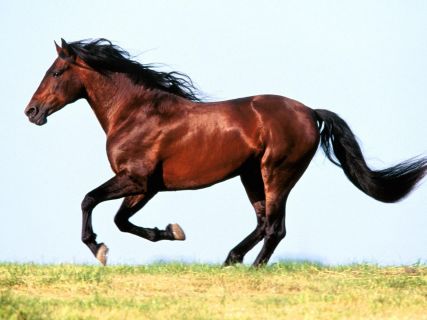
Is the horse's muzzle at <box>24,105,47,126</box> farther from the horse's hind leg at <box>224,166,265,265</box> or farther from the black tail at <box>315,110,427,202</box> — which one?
the black tail at <box>315,110,427,202</box>

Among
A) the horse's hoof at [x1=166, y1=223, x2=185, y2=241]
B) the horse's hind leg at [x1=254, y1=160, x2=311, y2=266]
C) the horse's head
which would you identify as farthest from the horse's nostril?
the horse's hind leg at [x1=254, y1=160, x2=311, y2=266]

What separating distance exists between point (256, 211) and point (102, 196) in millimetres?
1841

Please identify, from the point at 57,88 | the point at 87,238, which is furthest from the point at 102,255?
the point at 57,88

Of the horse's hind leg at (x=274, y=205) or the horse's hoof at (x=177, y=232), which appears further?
the horse's hoof at (x=177, y=232)

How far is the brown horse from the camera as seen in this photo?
432 inches

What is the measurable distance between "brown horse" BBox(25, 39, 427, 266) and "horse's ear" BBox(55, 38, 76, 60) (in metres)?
0.01

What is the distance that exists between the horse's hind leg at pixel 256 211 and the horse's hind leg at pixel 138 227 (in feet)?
2.12

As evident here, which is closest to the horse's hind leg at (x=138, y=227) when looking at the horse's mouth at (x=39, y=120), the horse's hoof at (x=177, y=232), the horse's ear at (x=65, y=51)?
the horse's hoof at (x=177, y=232)

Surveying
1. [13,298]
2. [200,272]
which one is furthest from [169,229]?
[13,298]

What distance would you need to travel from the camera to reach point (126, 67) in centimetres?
1162

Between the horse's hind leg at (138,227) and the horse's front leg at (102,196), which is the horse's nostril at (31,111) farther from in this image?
the horse's hind leg at (138,227)

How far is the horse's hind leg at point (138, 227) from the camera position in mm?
11047

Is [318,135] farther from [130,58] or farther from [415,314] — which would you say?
[415,314]

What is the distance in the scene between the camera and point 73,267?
10.2 meters
